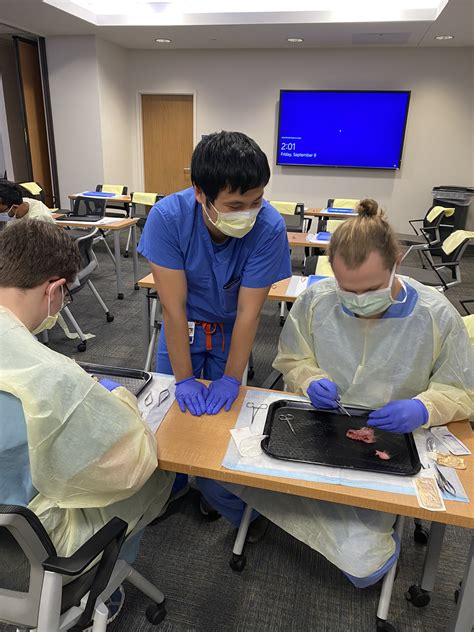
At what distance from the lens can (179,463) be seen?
3.30 feet

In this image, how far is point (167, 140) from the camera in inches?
272

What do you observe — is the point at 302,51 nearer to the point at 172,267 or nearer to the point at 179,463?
the point at 172,267

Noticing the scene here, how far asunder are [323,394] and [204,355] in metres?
0.53

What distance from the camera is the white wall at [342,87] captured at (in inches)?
→ 231

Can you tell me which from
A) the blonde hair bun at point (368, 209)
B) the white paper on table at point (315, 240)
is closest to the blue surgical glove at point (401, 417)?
the blonde hair bun at point (368, 209)

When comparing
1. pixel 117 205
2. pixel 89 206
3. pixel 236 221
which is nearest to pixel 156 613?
pixel 236 221

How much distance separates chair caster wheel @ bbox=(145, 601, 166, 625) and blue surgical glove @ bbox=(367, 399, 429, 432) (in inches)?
32.8

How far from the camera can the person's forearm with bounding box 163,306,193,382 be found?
1.35 metres

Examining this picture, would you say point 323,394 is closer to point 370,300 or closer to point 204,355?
point 370,300

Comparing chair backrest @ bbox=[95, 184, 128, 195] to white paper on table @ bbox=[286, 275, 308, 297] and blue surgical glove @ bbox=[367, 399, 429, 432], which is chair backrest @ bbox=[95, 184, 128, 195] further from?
blue surgical glove @ bbox=[367, 399, 429, 432]

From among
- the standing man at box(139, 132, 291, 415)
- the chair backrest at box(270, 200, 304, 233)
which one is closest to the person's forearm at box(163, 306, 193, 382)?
the standing man at box(139, 132, 291, 415)

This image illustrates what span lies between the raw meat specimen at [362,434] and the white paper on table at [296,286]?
124 centimetres

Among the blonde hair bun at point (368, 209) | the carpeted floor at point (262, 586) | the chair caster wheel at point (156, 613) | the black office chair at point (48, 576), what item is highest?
the blonde hair bun at point (368, 209)

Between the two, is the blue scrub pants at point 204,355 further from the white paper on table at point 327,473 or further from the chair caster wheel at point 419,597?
the chair caster wheel at point 419,597
